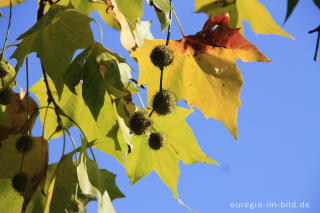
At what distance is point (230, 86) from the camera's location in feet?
3.15

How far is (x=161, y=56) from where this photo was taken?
0.99 meters

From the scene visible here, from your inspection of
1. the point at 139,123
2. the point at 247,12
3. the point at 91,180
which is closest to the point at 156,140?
the point at 139,123

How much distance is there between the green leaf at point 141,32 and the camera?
1.08 metres

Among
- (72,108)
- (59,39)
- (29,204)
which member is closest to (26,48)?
(59,39)

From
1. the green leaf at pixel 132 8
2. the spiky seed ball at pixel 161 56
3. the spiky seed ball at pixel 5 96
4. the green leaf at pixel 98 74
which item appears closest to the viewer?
the green leaf at pixel 98 74

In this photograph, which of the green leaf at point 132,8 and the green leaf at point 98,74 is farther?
the green leaf at point 132,8

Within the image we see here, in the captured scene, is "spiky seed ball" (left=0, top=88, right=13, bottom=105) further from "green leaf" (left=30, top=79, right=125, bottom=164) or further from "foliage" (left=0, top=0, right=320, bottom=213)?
"green leaf" (left=30, top=79, right=125, bottom=164)

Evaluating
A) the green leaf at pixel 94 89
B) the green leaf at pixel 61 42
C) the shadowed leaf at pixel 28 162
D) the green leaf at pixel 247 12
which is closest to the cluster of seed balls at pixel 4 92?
the shadowed leaf at pixel 28 162

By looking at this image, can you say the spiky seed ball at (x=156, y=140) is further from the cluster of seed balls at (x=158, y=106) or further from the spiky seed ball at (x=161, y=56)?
the spiky seed ball at (x=161, y=56)

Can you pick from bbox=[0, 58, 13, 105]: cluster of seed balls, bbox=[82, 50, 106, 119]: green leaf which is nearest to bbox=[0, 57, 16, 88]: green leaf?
bbox=[0, 58, 13, 105]: cluster of seed balls

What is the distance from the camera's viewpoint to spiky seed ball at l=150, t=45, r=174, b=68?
3.23 feet

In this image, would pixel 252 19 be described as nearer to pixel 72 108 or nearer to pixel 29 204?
pixel 72 108

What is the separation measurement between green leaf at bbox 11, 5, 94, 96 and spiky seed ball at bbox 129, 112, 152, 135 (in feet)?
0.82

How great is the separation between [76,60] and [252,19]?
1.59ft
